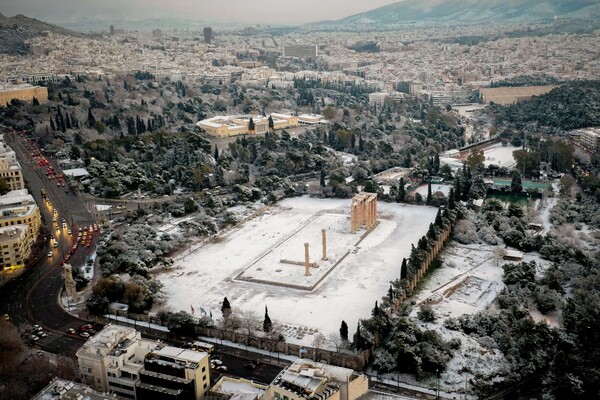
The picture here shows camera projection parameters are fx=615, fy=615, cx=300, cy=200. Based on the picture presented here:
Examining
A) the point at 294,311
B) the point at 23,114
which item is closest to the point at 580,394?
the point at 294,311

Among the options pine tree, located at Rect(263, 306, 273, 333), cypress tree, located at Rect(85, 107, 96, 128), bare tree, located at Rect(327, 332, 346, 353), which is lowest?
bare tree, located at Rect(327, 332, 346, 353)

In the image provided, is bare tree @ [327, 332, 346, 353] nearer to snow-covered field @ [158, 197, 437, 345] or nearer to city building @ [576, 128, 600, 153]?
snow-covered field @ [158, 197, 437, 345]

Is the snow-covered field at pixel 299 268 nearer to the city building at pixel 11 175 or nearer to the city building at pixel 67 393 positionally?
the city building at pixel 67 393

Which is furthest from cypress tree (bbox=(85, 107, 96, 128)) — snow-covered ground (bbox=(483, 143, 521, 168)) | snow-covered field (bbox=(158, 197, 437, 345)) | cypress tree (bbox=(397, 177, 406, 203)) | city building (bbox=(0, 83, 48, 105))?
snow-covered ground (bbox=(483, 143, 521, 168))

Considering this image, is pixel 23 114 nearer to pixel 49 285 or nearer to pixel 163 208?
pixel 163 208

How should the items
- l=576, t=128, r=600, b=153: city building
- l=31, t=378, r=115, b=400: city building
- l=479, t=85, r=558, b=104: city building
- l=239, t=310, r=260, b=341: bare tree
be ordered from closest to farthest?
l=31, t=378, r=115, b=400: city building
l=239, t=310, r=260, b=341: bare tree
l=576, t=128, r=600, b=153: city building
l=479, t=85, r=558, b=104: city building

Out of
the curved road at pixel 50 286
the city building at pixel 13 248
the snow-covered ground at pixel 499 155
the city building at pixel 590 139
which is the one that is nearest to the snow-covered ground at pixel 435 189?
the snow-covered ground at pixel 499 155
